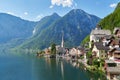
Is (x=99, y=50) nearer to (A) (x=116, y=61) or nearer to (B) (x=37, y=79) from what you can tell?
(A) (x=116, y=61)

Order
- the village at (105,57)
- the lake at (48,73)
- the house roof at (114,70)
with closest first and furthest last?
the house roof at (114,70), the village at (105,57), the lake at (48,73)

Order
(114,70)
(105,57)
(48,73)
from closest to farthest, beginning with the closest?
(114,70) < (48,73) < (105,57)

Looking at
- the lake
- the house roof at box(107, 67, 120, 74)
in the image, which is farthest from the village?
the lake

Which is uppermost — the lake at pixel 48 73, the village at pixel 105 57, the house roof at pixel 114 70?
the village at pixel 105 57

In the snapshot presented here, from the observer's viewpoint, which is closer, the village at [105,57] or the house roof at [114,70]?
the house roof at [114,70]

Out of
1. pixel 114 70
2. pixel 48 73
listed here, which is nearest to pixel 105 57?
pixel 48 73

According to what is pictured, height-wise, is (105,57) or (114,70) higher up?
(105,57)

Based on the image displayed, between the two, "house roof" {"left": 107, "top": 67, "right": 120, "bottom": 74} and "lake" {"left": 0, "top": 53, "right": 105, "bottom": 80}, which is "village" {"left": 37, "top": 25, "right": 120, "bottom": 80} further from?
"lake" {"left": 0, "top": 53, "right": 105, "bottom": 80}

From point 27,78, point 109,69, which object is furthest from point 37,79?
point 109,69

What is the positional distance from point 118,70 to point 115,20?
99.6 meters

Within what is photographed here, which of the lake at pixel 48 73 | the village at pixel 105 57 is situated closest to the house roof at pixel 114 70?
the village at pixel 105 57

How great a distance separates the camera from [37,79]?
6600 centimetres

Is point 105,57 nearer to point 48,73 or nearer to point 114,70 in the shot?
point 48,73

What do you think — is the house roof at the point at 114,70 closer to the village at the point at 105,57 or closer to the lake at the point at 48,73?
the village at the point at 105,57
